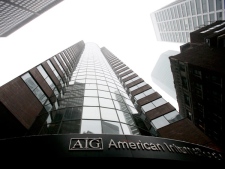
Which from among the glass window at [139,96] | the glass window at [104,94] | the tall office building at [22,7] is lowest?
the glass window at [139,96]

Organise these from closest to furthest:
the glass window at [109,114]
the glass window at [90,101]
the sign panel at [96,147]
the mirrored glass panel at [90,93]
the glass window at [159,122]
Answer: the sign panel at [96,147]
the glass window at [109,114]
the glass window at [90,101]
the mirrored glass panel at [90,93]
the glass window at [159,122]

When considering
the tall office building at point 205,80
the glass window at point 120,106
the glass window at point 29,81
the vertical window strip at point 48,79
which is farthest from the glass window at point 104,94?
the tall office building at point 205,80

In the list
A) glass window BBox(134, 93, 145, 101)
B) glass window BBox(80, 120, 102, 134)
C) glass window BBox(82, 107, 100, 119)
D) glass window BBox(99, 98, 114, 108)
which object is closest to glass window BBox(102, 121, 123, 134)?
glass window BBox(80, 120, 102, 134)

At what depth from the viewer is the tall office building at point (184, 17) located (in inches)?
2639

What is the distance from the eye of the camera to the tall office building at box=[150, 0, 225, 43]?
67.0 metres

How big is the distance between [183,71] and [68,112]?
27.0 meters

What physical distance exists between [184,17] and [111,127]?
9177cm

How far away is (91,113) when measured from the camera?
45.5 feet

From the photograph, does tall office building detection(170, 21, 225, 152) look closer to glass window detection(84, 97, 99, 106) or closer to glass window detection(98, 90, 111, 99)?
glass window detection(98, 90, 111, 99)

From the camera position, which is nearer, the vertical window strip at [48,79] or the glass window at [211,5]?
the vertical window strip at [48,79]

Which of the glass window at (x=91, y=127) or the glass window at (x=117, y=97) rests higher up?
the glass window at (x=91, y=127)

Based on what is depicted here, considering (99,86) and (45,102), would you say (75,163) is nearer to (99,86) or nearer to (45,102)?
(45,102)

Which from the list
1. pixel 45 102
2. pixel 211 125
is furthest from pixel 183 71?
pixel 45 102

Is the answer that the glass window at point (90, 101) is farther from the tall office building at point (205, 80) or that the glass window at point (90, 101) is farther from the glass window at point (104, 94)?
the tall office building at point (205, 80)
